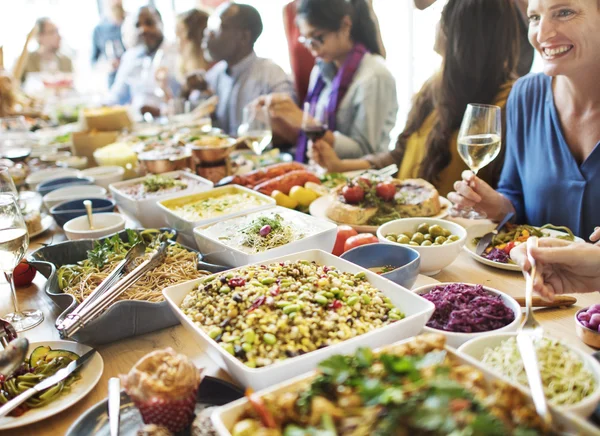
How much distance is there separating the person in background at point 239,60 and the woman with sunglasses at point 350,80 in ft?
3.79

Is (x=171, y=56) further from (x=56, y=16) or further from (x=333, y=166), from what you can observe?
(x=56, y=16)

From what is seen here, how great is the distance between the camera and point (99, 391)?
1.28 metres

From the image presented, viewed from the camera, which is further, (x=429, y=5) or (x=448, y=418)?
(x=429, y=5)

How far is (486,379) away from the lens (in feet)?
3.13

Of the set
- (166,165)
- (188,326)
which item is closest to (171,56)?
(166,165)

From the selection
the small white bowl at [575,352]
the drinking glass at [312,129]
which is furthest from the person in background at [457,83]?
the small white bowl at [575,352]

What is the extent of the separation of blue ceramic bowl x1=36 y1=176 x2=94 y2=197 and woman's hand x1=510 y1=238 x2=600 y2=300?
244cm

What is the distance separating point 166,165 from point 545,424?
252 centimetres

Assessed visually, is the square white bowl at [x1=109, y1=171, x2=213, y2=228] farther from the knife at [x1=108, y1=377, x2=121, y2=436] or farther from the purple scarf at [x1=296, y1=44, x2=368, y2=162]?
the purple scarf at [x1=296, y1=44, x2=368, y2=162]

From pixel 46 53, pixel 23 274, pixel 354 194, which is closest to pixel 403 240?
pixel 354 194

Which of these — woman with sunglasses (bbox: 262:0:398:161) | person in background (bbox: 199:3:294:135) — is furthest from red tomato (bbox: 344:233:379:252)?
person in background (bbox: 199:3:294:135)

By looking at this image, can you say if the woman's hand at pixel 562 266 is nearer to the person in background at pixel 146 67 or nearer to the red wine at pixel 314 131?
the red wine at pixel 314 131

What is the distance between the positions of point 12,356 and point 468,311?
109cm

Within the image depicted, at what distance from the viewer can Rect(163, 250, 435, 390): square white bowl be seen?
3.54 feet
